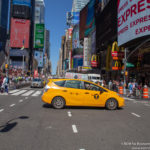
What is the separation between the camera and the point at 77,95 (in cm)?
998

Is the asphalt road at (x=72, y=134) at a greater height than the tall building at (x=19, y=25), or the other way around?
the tall building at (x=19, y=25)

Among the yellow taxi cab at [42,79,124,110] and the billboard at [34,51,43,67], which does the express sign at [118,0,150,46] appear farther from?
the billboard at [34,51,43,67]

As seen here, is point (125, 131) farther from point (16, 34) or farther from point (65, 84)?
point (16, 34)

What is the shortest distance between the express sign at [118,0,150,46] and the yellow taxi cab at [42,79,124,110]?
942 inches

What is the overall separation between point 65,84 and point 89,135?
5.01 metres

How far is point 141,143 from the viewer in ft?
16.0

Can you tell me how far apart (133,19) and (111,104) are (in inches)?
1086

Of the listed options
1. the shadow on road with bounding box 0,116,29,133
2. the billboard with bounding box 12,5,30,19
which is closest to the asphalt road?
the shadow on road with bounding box 0,116,29,133

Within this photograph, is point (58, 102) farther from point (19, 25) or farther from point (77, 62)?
point (19, 25)

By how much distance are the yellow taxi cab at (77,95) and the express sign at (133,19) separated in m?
23.9

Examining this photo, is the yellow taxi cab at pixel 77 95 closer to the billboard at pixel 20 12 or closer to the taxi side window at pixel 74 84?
the taxi side window at pixel 74 84

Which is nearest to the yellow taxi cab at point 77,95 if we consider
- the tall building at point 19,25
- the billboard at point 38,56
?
the tall building at point 19,25

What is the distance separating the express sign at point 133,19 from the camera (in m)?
31.0

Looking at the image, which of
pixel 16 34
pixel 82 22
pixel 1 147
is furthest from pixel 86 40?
pixel 1 147
